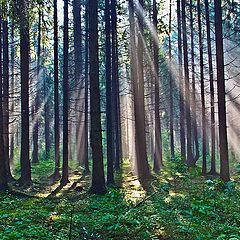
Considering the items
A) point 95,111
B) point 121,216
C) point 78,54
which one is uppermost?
point 78,54

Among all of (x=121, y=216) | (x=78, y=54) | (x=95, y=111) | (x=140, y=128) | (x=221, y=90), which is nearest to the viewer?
(x=121, y=216)

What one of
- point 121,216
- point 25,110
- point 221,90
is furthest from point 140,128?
point 121,216

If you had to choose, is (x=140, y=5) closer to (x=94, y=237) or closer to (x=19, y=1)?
(x=19, y=1)

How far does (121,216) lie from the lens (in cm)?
889

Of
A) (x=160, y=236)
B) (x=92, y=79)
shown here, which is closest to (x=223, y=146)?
(x=92, y=79)

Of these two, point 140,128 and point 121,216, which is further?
point 140,128

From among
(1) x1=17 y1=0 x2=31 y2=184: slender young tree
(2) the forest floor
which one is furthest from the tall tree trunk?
(1) x1=17 y1=0 x2=31 y2=184: slender young tree

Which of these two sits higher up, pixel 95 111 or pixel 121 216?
pixel 95 111

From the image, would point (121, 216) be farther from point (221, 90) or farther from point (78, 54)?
point (78, 54)

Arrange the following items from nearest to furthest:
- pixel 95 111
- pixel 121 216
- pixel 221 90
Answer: pixel 121 216 < pixel 95 111 < pixel 221 90

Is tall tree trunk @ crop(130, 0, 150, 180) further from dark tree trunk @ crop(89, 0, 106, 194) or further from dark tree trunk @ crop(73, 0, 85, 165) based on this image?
dark tree trunk @ crop(73, 0, 85, 165)

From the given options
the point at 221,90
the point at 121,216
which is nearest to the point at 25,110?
the point at 221,90

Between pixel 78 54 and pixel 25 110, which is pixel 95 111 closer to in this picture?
pixel 25 110

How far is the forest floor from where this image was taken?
7645 mm
